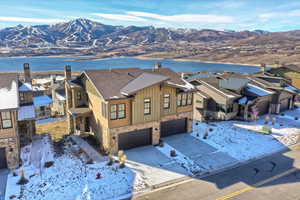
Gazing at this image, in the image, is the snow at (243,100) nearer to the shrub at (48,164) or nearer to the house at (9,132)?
the shrub at (48,164)

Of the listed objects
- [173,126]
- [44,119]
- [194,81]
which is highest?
[194,81]

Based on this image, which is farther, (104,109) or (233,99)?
(233,99)

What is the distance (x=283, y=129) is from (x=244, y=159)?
10078 mm

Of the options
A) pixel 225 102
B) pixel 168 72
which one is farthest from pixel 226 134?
pixel 168 72

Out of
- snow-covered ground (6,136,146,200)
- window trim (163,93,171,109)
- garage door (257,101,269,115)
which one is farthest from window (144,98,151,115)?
garage door (257,101,269,115)

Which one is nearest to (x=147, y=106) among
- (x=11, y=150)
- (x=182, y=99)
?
(x=182, y=99)

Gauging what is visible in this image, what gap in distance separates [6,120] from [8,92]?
6.84 feet

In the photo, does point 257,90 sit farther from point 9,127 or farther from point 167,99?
point 9,127

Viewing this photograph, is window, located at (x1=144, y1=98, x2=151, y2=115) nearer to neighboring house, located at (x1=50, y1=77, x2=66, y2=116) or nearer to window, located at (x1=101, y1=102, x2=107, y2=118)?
window, located at (x1=101, y1=102, x2=107, y2=118)

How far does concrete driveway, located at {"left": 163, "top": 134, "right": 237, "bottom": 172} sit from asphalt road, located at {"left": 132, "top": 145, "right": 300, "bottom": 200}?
3.39 feet

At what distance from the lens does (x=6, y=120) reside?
1389 cm

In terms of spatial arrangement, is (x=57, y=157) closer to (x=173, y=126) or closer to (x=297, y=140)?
(x=173, y=126)

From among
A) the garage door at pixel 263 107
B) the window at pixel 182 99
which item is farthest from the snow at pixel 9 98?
the garage door at pixel 263 107

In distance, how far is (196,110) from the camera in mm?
26406
